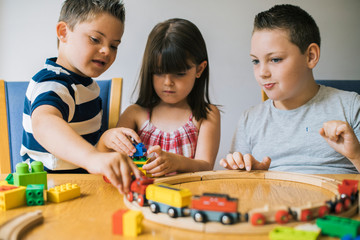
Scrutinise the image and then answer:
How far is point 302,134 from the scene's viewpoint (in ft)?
3.98

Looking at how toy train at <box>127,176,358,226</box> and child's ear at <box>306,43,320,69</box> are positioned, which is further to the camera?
child's ear at <box>306,43,320,69</box>

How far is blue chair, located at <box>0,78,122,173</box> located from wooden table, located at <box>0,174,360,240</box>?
507 millimetres

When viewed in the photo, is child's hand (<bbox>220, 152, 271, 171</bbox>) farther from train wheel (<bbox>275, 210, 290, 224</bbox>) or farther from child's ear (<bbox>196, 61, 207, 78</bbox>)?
child's ear (<bbox>196, 61, 207, 78</bbox>)

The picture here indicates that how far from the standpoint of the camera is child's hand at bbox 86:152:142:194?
1.88 feet

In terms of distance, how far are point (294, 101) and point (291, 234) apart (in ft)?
2.93

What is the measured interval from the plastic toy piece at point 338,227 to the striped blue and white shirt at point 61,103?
62 centimetres

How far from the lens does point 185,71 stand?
1221mm

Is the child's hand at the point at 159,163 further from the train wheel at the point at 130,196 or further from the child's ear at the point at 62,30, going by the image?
the child's ear at the point at 62,30

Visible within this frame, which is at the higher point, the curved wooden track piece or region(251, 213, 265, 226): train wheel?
region(251, 213, 265, 226): train wheel

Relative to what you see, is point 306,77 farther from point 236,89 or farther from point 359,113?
point 236,89

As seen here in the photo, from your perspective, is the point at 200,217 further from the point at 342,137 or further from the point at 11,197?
the point at 342,137

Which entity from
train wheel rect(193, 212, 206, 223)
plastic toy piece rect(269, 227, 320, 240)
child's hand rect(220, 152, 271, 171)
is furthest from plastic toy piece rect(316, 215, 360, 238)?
child's hand rect(220, 152, 271, 171)

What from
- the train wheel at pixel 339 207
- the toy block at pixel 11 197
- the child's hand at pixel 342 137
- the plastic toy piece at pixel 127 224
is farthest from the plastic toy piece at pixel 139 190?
the child's hand at pixel 342 137

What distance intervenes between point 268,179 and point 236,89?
1.48 metres
